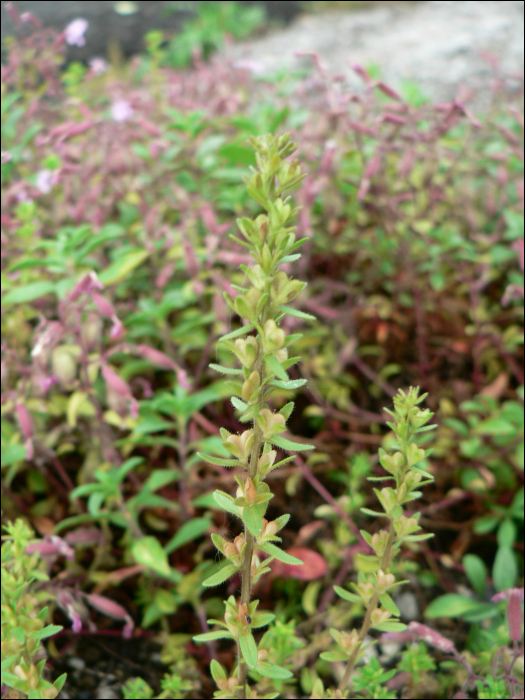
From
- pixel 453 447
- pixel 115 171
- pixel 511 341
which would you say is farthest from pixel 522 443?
pixel 115 171

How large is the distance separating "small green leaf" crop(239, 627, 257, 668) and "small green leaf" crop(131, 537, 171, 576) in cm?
52

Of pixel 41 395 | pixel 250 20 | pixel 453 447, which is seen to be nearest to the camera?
pixel 41 395

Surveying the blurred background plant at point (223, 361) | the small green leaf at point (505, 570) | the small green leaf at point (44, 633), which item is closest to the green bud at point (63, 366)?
the blurred background plant at point (223, 361)

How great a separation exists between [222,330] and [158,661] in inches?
32.1

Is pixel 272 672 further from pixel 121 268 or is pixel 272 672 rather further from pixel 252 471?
pixel 121 268

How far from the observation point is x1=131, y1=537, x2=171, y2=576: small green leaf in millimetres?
1235

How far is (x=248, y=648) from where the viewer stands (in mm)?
720

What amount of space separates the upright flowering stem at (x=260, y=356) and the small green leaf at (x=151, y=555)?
0.52 m

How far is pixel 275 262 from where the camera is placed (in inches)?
25.0

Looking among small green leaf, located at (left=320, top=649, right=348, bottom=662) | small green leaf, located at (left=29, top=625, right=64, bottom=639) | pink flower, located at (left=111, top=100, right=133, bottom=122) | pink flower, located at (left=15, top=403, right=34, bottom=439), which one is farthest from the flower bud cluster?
pink flower, located at (left=111, top=100, right=133, bottom=122)

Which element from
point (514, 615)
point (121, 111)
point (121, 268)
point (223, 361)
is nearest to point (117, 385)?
point (121, 268)

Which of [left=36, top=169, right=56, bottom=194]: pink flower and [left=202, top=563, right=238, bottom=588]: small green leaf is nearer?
[left=202, top=563, right=238, bottom=588]: small green leaf

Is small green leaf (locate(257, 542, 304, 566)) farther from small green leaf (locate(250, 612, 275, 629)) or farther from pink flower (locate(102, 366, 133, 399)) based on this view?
pink flower (locate(102, 366, 133, 399))

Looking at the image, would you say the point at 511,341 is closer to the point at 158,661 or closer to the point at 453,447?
the point at 453,447
